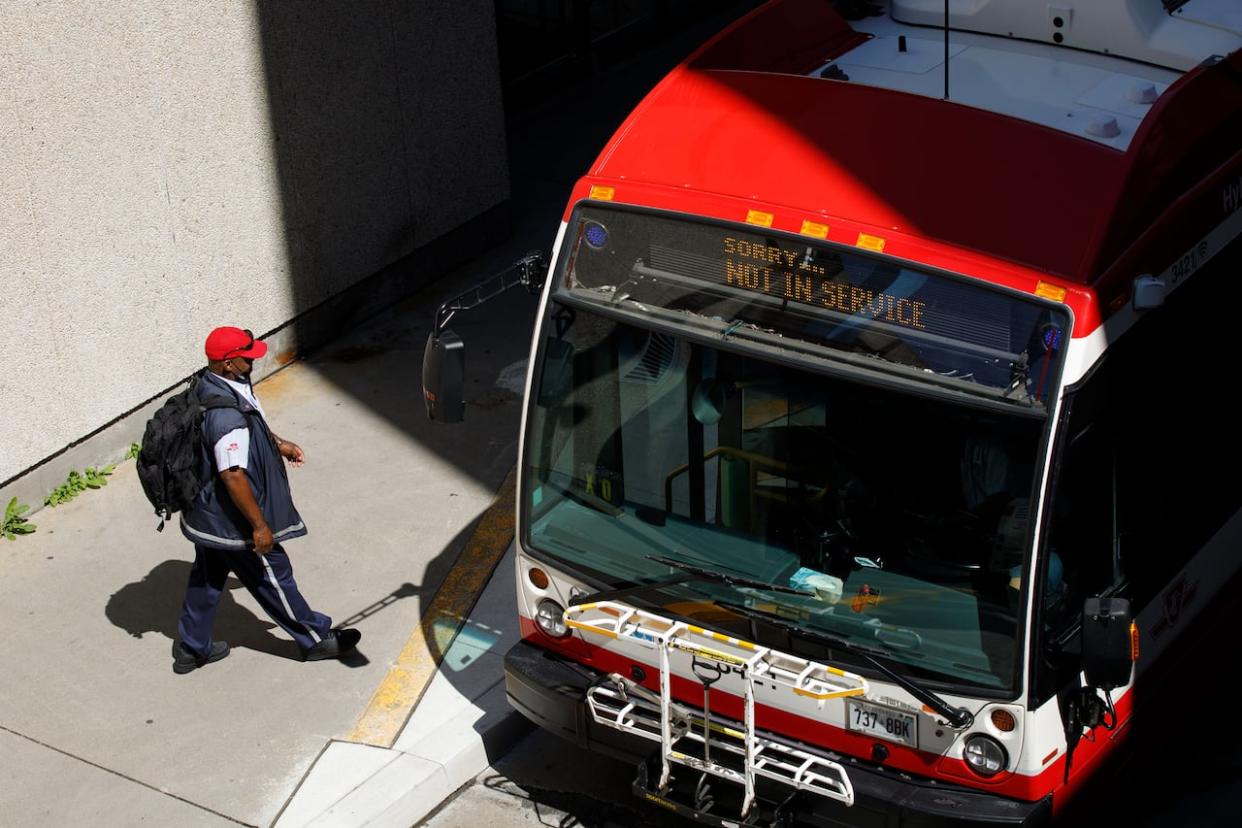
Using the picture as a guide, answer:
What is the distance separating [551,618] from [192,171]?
440cm

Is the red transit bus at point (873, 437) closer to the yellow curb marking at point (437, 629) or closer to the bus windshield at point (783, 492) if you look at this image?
the bus windshield at point (783, 492)

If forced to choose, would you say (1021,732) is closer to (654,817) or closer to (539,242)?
(654,817)

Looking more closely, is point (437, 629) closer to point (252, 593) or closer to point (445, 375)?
point (252, 593)

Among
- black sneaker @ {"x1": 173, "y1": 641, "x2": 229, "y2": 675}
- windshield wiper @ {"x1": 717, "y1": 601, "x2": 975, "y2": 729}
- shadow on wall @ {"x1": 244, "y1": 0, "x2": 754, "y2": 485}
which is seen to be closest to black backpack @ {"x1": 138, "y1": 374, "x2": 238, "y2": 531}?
black sneaker @ {"x1": 173, "y1": 641, "x2": 229, "y2": 675}

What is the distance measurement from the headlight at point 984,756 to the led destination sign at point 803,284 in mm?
1373

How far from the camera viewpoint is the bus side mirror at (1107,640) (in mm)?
5301

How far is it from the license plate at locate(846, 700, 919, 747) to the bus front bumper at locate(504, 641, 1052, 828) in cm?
16

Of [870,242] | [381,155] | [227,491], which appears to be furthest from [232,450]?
[381,155]

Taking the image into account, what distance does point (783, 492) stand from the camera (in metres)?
5.84

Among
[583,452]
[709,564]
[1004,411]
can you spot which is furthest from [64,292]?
[1004,411]

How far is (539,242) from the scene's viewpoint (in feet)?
40.9

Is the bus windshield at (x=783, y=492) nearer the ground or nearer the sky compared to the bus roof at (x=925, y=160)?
nearer the ground

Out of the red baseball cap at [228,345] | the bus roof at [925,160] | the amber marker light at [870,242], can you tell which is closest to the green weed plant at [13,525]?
the red baseball cap at [228,345]

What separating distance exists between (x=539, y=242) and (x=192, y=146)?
11.2 feet
